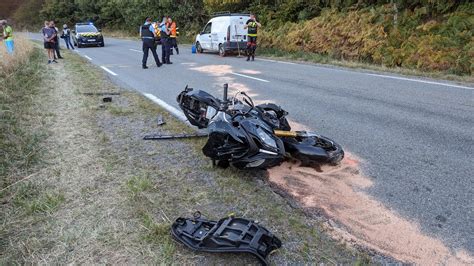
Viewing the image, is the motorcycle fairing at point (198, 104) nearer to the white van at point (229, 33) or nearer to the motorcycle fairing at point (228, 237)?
the motorcycle fairing at point (228, 237)

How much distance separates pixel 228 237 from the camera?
9.07 feet

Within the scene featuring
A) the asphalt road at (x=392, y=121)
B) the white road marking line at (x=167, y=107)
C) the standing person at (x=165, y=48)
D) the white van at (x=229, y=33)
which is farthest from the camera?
the white van at (x=229, y=33)

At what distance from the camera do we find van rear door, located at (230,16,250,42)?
62.4 feet

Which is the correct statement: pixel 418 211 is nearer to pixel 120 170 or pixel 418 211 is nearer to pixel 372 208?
pixel 372 208

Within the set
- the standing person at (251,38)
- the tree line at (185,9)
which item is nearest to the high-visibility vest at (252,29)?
the standing person at (251,38)

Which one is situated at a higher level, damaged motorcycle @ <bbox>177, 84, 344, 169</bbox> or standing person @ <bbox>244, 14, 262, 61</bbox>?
standing person @ <bbox>244, 14, 262, 61</bbox>

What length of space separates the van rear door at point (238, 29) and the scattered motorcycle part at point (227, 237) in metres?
16.8

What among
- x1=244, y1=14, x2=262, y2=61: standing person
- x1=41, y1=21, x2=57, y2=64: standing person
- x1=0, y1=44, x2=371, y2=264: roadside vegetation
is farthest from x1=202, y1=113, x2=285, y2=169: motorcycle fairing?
x1=41, y1=21, x2=57, y2=64: standing person

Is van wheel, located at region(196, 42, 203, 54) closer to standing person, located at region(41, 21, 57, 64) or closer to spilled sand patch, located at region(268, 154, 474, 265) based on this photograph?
standing person, located at region(41, 21, 57, 64)

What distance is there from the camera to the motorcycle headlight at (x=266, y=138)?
385 cm

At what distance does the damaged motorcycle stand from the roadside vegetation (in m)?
0.27

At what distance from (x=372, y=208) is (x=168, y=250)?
1814 millimetres

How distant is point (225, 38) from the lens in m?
19.1

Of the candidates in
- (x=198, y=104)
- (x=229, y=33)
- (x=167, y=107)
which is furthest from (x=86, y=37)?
(x=198, y=104)
